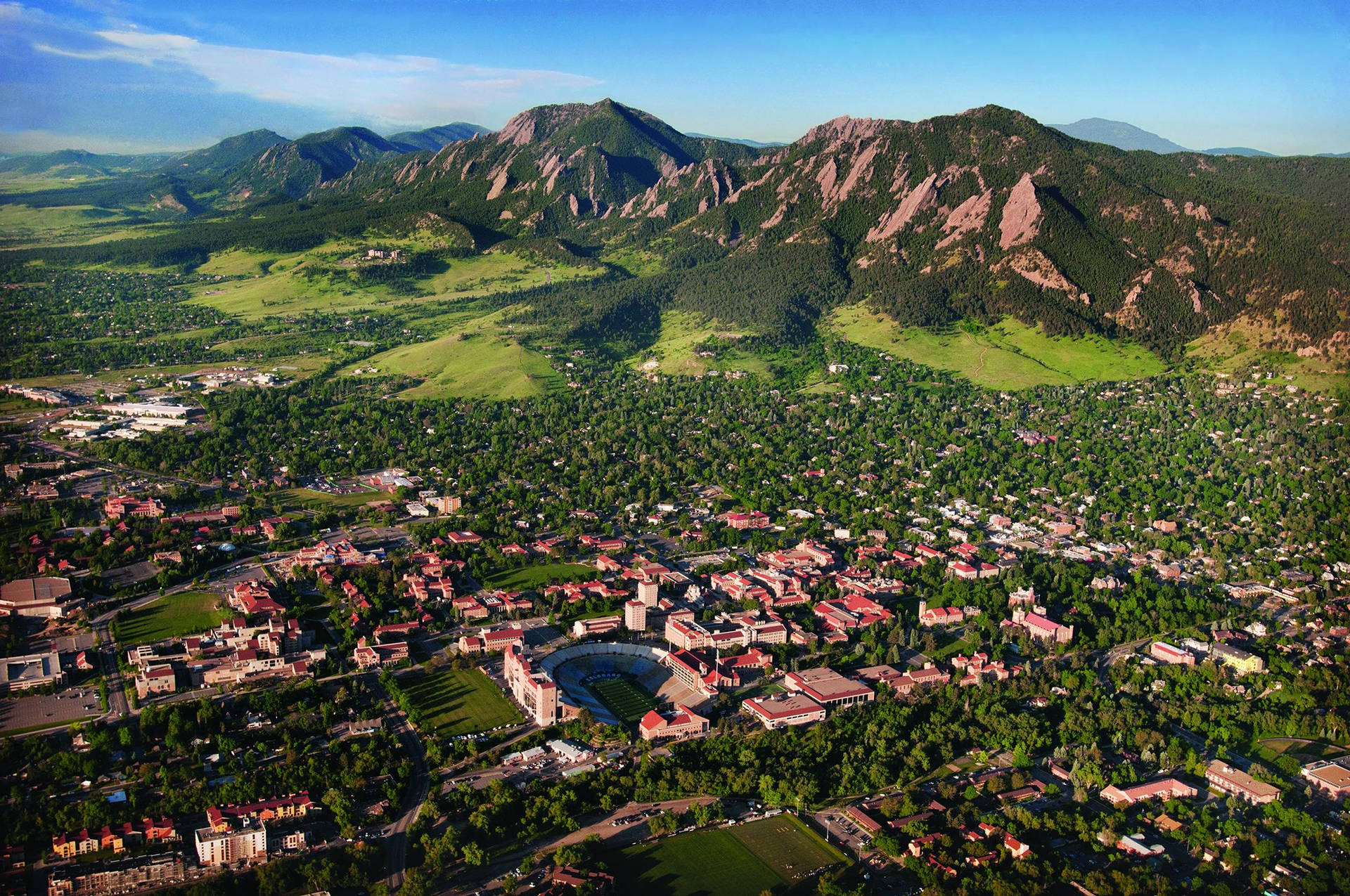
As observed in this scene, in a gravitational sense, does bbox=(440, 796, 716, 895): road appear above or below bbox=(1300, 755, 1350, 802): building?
below

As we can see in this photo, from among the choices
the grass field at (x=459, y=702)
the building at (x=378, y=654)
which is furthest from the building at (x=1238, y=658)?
the building at (x=378, y=654)

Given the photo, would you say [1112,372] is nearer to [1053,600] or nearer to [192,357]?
[1053,600]

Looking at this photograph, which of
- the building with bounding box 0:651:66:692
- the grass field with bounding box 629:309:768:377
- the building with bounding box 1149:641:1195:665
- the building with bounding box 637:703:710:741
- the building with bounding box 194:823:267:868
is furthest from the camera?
the grass field with bounding box 629:309:768:377

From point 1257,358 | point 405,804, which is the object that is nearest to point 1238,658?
point 405,804

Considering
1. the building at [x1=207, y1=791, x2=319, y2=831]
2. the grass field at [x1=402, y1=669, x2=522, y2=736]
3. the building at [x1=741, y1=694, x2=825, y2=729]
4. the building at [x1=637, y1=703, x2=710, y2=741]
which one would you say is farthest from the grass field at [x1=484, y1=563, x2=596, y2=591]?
the building at [x1=207, y1=791, x2=319, y2=831]

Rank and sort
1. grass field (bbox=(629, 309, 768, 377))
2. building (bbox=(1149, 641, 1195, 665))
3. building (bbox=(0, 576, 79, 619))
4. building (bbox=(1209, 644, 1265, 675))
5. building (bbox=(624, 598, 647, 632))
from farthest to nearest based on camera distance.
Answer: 1. grass field (bbox=(629, 309, 768, 377))
2. building (bbox=(624, 598, 647, 632))
3. building (bbox=(0, 576, 79, 619))
4. building (bbox=(1149, 641, 1195, 665))
5. building (bbox=(1209, 644, 1265, 675))

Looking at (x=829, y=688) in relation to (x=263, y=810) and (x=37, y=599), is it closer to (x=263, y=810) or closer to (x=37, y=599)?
(x=263, y=810)

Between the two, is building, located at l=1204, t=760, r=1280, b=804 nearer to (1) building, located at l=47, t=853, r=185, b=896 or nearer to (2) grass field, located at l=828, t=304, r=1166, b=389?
(1) building, located at l=47, t=853, r=185, b=896
